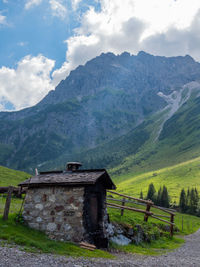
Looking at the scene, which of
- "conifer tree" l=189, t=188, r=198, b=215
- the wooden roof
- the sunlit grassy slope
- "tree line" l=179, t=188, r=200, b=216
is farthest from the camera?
the sunlit grassy slope

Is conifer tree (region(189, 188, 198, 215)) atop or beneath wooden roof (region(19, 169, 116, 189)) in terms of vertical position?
beneath

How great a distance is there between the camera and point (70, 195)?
15.1 meters

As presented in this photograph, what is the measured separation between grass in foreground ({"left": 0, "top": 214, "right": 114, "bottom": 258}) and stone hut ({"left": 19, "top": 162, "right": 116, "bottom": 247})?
2.61ft

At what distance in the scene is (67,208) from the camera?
14859mm

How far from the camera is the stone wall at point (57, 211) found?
14427mm

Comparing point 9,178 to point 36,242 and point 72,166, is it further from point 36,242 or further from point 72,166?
point 36,242

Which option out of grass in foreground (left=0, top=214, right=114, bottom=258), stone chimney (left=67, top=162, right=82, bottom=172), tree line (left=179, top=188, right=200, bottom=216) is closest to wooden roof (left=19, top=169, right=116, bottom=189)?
stone chimney (left=67, top=162, right=82, bottom=172)

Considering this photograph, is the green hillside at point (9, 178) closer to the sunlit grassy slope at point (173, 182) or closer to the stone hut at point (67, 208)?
the stone hut at point (67, 208)

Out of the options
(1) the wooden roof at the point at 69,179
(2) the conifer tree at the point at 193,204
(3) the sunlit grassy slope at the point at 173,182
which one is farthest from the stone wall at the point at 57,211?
(3) the sunlit grassy slope at the point at 173,182

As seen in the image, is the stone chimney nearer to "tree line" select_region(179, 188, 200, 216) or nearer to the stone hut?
the stone hut

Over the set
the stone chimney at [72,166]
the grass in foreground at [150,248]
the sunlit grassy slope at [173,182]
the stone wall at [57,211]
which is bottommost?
the grass in foreground at [150,248]

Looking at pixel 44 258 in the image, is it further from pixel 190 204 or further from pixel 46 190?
pixel 190 204

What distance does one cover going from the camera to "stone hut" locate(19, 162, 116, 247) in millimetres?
14516

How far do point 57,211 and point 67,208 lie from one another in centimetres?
73
